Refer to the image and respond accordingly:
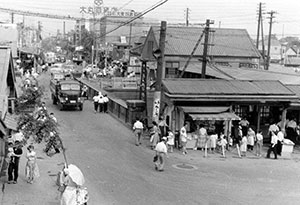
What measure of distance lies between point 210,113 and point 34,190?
11.4 metres

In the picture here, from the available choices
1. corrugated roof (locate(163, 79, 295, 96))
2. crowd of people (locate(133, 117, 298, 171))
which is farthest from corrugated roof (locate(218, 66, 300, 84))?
crowd of people (locate(133, 117, 298, 171))

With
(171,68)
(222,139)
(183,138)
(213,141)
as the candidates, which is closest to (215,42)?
(171,68)

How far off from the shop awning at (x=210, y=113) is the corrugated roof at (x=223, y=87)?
2.68ft

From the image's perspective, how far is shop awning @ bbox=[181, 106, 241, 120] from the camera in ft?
78.3

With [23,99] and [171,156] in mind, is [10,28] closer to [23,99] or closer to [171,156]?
[23,99]

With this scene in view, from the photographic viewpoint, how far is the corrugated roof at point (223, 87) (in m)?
24.8

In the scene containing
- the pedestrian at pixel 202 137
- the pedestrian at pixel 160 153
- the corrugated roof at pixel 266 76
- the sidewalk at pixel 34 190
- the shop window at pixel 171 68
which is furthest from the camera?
the shop window at pixel 171 68

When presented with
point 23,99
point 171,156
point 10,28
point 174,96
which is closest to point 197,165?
point 171,156

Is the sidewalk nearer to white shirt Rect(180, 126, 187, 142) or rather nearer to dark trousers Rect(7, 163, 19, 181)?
dark trousers Rect(7, 163, 19, 181)

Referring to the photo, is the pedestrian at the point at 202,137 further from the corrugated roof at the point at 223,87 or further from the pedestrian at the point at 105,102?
the pedestrian at the point at 105,102

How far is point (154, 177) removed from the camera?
1830cm

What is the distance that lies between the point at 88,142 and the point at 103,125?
17.8ft

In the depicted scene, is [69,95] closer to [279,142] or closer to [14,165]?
[279,142]

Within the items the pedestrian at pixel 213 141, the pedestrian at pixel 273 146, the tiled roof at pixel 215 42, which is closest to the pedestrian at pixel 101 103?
the pedestrian at pixel 213 141
